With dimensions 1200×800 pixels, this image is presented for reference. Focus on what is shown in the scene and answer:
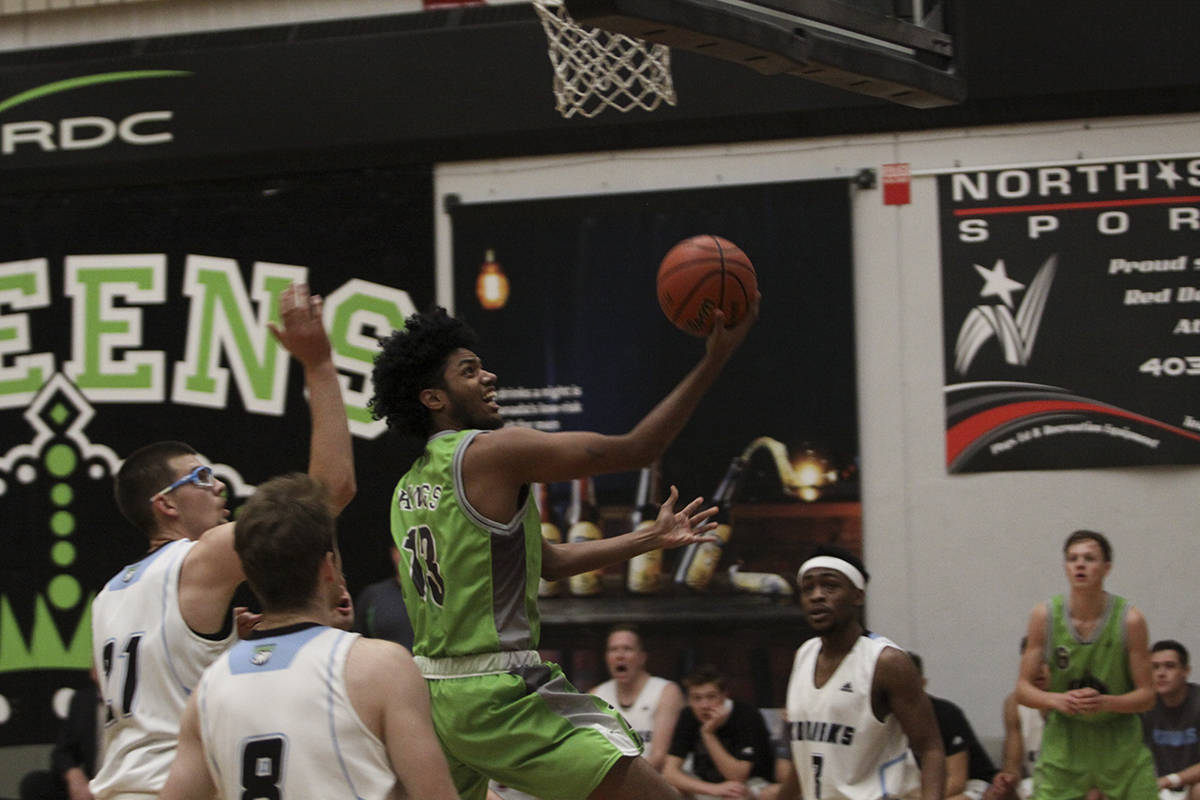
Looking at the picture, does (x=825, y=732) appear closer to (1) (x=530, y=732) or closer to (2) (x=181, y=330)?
(1) (x=530, y=732)

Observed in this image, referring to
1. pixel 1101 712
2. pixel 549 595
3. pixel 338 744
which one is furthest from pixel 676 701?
pixel 338 744

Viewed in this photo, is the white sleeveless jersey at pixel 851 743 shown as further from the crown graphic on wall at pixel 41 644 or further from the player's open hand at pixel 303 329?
the crown graphic on wall at pixel 41 644

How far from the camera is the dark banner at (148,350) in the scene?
32.6 feet

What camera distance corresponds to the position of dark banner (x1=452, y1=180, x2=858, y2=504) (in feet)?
30.0

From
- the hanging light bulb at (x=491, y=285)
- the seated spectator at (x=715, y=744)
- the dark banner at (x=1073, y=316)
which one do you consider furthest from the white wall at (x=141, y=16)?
the seated spectator at (x=715, y=744)

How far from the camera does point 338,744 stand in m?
3.13

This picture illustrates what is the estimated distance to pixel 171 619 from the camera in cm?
438

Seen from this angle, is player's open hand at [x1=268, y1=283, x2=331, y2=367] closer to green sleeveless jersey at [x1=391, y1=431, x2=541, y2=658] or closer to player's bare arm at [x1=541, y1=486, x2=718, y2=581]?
green sleeveless jersey at [x1=391, y1=431, x2=541, y2=658]

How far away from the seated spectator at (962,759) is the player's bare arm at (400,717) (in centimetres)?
500

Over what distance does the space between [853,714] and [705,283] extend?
5.25ft

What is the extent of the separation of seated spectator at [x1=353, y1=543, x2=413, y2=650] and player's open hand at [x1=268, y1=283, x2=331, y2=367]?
4.07m

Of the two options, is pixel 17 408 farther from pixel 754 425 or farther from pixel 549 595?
pixel 754 425

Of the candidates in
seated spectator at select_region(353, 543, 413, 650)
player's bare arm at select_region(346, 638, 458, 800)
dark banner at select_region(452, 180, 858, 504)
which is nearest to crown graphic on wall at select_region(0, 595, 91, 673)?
seated spectator at select_region(353, 543, 413, 650)

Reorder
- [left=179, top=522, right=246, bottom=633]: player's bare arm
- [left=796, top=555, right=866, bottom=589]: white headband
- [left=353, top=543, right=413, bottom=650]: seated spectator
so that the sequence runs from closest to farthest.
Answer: [left=179, top=522, right=246, bottom=633]: player's bare arm, [left=796, top=555, right=866, bottom=589]: white headband, [left=353, top=543, right=413, bottom=650]: seated spectator
